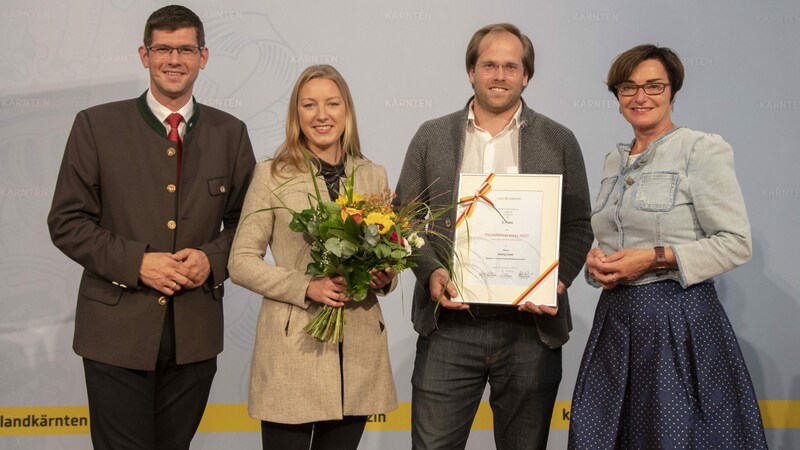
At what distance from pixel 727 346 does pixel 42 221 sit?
3.18 m

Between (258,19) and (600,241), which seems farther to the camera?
(258,19)

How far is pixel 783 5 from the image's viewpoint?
4.14m

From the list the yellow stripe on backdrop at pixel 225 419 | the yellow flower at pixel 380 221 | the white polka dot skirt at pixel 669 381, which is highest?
the yellow flower at pixel 380 221

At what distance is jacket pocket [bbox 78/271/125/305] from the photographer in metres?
2.63

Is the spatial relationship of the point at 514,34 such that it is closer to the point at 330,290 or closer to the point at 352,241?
the point at 352,241

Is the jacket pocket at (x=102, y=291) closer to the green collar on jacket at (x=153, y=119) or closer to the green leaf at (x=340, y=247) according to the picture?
the green collar on jacket at (x=153, y=119)

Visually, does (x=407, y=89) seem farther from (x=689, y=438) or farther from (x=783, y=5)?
(x=689, y=438)

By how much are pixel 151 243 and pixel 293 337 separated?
59cm

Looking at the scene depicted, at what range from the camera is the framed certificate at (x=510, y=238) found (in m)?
2.59

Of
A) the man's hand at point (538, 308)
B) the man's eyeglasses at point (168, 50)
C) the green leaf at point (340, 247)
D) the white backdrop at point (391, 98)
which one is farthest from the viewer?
the white backdrop at point (391, 98)

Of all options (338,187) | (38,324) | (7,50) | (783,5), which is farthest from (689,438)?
(7,50)

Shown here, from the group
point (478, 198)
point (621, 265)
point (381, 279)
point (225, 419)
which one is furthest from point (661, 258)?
point (225, 419)

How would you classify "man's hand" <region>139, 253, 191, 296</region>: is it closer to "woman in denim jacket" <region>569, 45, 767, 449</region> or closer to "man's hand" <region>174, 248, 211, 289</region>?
"man's hand" <region>174, 248, 211, 289</region>

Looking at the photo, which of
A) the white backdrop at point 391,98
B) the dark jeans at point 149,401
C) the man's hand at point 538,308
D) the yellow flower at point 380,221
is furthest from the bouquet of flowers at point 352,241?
the white backdrop at point 391,98
